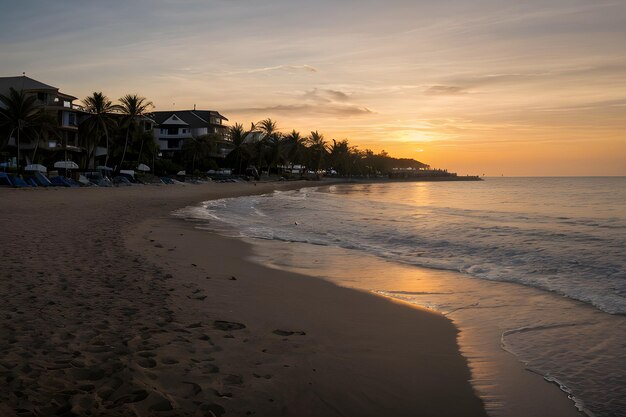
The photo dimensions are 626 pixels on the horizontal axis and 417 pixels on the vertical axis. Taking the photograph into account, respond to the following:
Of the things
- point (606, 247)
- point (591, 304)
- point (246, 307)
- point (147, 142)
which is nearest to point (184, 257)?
point (246, 307)

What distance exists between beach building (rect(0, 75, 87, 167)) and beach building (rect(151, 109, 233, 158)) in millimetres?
27447

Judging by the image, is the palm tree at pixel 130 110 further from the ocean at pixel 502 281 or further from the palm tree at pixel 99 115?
the ocean at pixel 502 281

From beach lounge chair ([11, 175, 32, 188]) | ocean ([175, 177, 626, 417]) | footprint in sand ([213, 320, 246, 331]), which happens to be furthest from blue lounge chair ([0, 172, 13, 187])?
footprint in sand ([213, 320, 246, 331])

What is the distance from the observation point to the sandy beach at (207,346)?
3617 millimetres

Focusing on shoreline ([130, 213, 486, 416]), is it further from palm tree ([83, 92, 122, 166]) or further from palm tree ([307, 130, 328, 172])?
palm tree ([307, 130, 328, 172])

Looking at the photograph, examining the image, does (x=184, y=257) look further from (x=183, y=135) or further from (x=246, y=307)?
(x=183, y=135)

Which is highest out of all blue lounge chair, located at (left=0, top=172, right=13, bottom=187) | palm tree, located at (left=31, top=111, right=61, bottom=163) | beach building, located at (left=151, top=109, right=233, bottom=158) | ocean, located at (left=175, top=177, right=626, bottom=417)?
beach building, located at (left=151, top=109, right=233, bottom=158)

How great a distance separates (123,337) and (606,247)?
14.1 m

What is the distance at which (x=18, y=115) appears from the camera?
47844 millimetres

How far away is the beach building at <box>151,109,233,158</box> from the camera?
90.4 metres

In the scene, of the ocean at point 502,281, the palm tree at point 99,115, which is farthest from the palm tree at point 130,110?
the ocean at point 502,281

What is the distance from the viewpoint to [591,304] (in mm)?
7723

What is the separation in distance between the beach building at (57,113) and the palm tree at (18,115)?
4404 millimetres

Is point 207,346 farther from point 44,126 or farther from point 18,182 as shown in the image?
point 44,126
